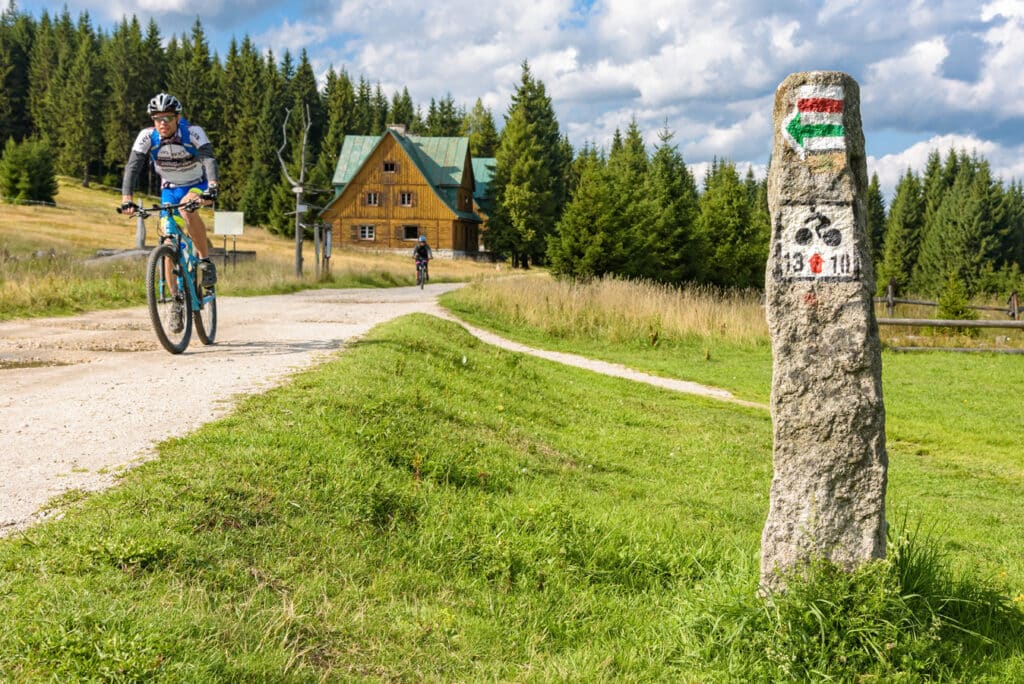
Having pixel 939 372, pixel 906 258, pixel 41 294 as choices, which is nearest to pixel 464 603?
pixel 41 294

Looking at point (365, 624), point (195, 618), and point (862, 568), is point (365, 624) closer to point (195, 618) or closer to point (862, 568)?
point (195, 618)

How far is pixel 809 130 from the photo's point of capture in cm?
445

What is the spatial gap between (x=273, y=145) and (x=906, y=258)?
6075cm

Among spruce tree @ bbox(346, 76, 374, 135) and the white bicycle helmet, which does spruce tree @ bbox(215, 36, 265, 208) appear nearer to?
spruce tree @ bbox(346, 76, 374, 135)

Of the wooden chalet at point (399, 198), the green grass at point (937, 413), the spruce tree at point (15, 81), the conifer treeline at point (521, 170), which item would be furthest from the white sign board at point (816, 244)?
the spruce tree at point (15, 81)

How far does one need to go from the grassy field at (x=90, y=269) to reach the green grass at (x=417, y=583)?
997 cm

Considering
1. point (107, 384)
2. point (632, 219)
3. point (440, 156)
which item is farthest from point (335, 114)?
point (107, 384)

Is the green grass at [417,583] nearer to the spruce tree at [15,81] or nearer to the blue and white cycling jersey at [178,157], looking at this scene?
the blue and white cycling jersey at [178,157]

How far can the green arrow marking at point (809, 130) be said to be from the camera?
4.42 meters

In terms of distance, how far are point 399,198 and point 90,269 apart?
45678 mm

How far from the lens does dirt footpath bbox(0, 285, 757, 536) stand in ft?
16.2

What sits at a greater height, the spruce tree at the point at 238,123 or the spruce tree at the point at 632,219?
the spruce tree at the point at 238,123

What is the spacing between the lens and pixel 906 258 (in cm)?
7512

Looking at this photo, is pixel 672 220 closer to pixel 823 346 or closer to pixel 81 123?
pixel 823 346
